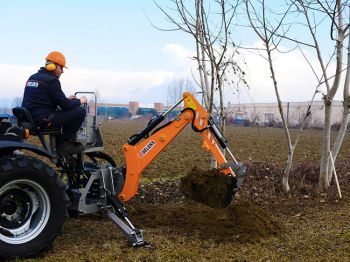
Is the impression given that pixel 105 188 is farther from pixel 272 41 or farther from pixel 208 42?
pixel 272 41

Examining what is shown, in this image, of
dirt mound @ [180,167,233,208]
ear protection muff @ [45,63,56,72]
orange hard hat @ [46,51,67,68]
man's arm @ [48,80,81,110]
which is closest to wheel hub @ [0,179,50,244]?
man's arm @ [48,80,81,110]

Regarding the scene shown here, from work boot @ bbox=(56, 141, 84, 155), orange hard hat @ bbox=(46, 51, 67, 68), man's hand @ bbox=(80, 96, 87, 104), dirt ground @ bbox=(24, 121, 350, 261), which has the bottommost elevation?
dirt ground @ bbox=(24, 121, 350, 261)

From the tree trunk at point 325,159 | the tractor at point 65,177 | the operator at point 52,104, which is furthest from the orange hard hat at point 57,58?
the tree trunk at point 325,159

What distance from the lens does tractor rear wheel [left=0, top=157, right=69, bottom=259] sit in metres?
5.12

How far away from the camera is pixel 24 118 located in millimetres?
5703

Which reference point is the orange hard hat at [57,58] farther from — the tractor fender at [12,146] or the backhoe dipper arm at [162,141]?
the backhoe dipper arm at [162,141]

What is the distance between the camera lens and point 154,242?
19.3 ft

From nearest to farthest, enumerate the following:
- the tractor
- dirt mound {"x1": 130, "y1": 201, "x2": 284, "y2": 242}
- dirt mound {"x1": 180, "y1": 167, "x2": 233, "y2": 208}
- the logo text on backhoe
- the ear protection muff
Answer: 1. the tractor
2. the ear protection muff
3. dirt mound {"x1": 130, "y1": 201, "x2": 284, "y2": 242}
4. the logo text on backhoe
5. dirt mound {"x1": 180, "y1": 167, "x2": 233, "y2": 208}

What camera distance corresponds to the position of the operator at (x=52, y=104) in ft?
19.0

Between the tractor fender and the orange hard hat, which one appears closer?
the tractor fender

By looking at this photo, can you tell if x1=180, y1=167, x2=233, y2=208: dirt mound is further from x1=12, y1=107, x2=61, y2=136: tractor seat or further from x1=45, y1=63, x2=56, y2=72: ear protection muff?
x1=45, y1=63, x2=56, y2=72: ear protection muff

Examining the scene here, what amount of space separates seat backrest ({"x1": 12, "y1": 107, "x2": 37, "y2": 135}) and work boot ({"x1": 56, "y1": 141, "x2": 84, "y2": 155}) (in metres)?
0.46

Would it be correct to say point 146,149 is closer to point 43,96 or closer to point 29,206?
point 43,96

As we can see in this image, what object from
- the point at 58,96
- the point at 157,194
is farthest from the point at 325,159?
the point at 58,96
